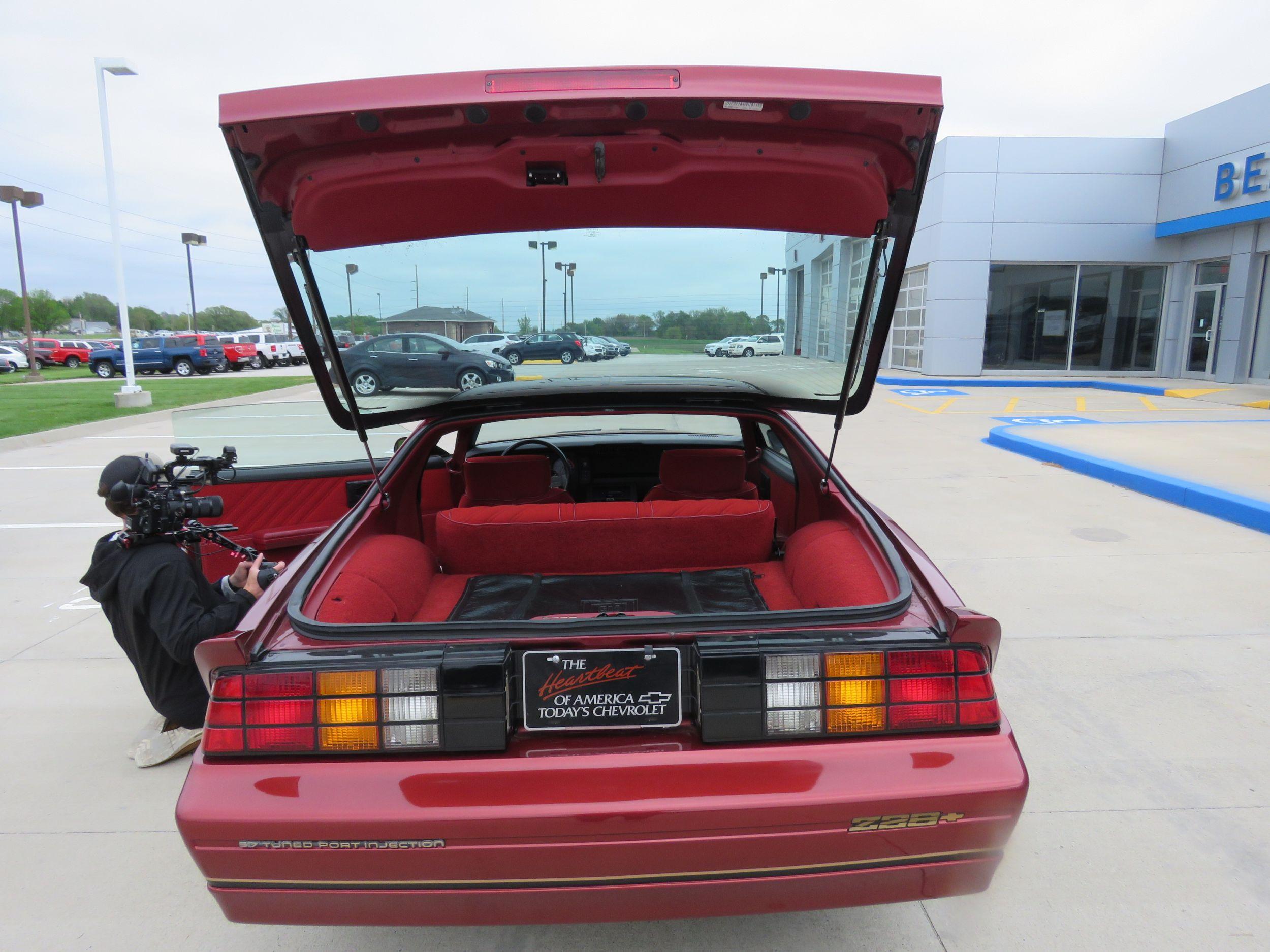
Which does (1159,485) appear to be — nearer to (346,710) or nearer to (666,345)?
(666,345)

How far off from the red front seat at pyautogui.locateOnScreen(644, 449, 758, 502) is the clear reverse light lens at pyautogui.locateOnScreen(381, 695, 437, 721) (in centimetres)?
178

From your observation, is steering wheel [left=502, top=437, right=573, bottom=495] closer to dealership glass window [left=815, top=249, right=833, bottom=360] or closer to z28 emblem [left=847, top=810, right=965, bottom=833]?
dealership glass window [left=815, top=249, right=833, bottom=360]

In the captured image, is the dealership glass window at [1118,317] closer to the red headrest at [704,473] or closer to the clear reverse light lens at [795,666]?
the red headrest at [704,473]

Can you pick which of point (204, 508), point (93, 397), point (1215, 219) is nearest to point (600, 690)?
point (204, 508)

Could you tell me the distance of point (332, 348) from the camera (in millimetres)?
2449

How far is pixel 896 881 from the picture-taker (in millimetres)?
1544

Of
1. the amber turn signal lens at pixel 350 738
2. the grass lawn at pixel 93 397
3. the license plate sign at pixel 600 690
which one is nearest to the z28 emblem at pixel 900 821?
the license plate sign at pixel 600 690

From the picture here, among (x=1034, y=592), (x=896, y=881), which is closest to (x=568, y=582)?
(x=896, y=881)

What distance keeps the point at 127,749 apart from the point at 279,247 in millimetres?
2054

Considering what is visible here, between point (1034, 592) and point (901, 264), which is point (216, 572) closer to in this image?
point (901, 264)

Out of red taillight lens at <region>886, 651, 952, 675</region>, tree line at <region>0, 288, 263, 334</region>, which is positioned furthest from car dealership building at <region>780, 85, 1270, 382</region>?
tree line at <region>0, 288, 263, 334</region>

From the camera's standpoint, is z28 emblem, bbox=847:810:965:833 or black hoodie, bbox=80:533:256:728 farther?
black hoodie, bbox=80:533:256:728

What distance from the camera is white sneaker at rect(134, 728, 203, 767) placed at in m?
2.74

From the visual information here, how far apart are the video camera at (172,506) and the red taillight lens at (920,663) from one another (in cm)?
172
